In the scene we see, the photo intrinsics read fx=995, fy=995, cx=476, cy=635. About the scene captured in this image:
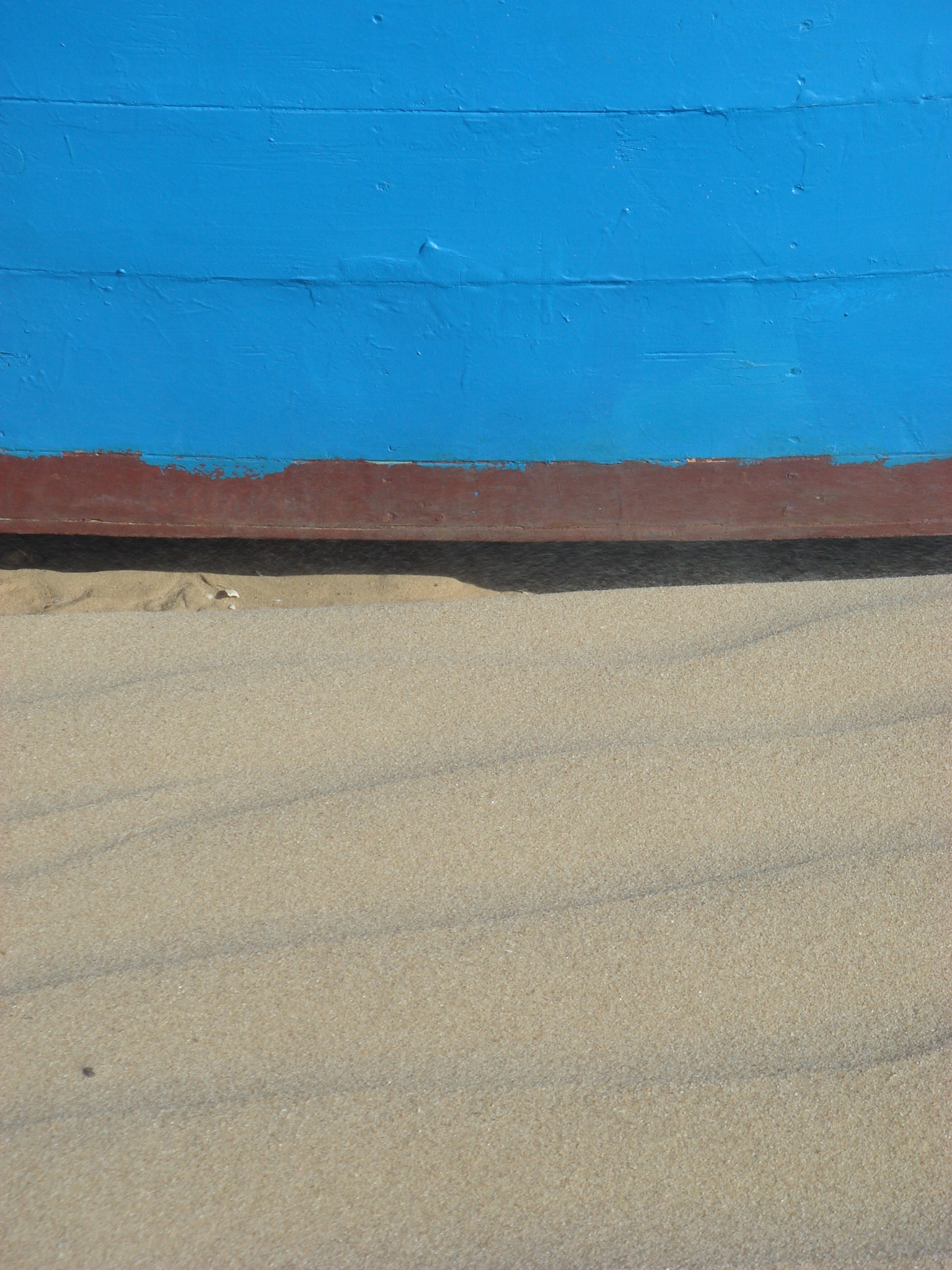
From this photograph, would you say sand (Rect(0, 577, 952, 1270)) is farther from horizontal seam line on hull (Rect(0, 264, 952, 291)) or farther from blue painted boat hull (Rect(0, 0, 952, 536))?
horizontal seam line on hull (Rect(0, 264, 952, 291))

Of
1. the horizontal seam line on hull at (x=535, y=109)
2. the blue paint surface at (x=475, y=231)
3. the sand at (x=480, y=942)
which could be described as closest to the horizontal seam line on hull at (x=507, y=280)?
the blue paint surface at (x=475, y=231)

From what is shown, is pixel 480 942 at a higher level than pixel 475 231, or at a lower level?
lower

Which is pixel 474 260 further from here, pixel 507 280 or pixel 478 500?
pixel 478 500

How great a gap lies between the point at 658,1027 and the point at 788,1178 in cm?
20

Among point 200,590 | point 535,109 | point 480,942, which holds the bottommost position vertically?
point 480,942

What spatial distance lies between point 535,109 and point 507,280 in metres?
0.28

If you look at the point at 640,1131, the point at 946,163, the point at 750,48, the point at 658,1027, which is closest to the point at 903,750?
the point at 658,1027

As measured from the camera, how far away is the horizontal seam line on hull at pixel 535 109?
1673mm

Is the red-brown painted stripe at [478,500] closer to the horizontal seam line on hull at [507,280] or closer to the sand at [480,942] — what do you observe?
the sand at [480,942]

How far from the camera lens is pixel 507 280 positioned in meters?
1.77

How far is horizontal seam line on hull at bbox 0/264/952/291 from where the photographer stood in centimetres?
176

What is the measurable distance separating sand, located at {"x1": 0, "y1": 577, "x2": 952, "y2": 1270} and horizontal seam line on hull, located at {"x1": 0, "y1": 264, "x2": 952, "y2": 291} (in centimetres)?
60

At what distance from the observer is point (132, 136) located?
1.69 metres

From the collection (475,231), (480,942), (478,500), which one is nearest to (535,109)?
(475,231)
